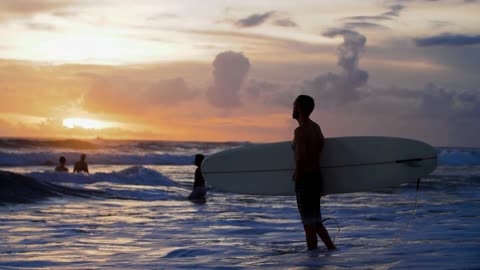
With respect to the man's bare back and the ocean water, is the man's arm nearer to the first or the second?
the man's bare back

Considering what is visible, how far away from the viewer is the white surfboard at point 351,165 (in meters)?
7.39

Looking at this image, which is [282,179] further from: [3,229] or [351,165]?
[3,229]

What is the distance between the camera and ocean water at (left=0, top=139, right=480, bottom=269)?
6.32 meters

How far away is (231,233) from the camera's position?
919cm

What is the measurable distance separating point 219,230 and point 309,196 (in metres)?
3.31

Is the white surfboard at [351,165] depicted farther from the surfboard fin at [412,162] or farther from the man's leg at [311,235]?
the man's leg at [311,235]

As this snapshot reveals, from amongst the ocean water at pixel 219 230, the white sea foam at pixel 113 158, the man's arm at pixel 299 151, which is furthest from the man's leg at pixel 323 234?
the white sea foam at pixel 113 158

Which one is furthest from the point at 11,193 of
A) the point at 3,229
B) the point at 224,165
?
the point at 224,165

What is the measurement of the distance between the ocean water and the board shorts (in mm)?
364

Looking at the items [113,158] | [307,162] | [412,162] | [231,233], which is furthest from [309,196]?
[113,158]

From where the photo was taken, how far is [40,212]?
38.5 ft

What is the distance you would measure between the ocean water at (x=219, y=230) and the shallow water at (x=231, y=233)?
0.01m

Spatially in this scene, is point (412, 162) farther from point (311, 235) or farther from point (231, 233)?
point (231, 233)

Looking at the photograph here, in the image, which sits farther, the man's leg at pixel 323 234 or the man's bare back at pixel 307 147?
the man's leg at pixel 323 234
